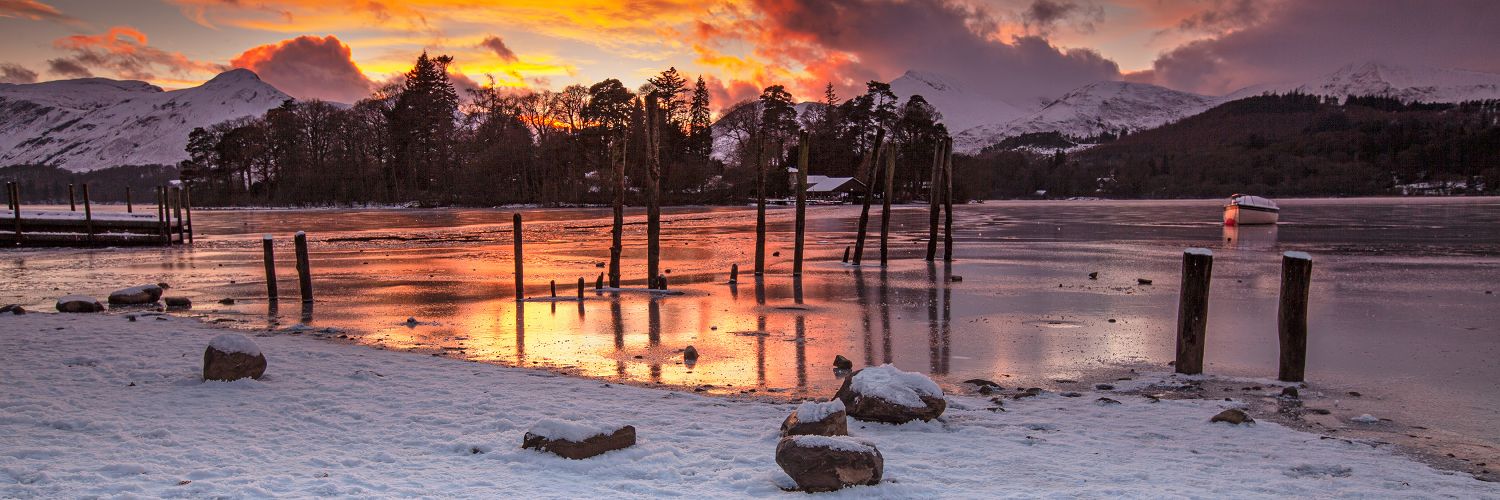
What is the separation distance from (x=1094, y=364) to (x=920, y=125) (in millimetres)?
92631

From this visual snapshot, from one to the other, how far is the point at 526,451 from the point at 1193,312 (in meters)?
7.98

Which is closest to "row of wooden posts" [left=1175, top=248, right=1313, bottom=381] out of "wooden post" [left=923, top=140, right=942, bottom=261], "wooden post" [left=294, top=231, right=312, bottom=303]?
"wooden post" [left=294, top=231, right=312, bottom=303]

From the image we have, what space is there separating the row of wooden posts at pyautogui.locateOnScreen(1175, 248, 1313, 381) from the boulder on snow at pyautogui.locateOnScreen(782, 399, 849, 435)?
A: 18.5 feet

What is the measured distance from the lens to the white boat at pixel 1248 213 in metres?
52.9

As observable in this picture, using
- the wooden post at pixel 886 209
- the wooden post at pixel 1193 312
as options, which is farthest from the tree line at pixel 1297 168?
the wooden post at pixel 1193 312

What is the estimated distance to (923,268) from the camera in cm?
2488

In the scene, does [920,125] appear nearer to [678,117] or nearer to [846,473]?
[678,117]

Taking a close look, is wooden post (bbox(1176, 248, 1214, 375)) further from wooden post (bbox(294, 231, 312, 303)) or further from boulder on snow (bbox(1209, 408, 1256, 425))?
wooden post (bbox(294, 231, 312, 303))

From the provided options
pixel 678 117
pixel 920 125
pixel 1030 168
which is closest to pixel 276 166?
pixel 678 117

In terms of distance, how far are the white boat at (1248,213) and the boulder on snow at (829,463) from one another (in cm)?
5445

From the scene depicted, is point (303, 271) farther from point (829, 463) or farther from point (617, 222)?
point (829, 463)

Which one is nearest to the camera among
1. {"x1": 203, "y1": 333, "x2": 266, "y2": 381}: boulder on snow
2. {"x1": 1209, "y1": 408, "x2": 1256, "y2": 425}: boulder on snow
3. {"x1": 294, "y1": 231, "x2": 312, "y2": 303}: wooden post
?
{"x1": 1209, "y1": 408, "x2": 1256, "y2": 425}: boulder on snow

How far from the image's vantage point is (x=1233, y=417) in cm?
759

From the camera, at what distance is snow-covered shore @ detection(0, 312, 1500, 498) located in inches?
225
